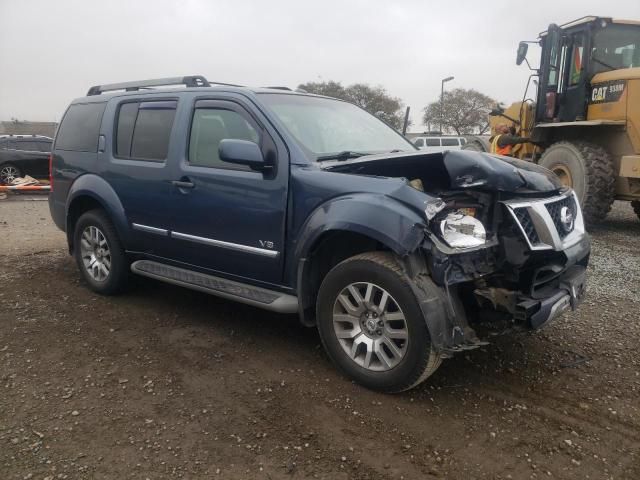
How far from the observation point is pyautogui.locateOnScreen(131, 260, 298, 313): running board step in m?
3.52

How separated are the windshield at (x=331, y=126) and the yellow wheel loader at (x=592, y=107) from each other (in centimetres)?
457

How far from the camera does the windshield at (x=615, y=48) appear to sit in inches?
320

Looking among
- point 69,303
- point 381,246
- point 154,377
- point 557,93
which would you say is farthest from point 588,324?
point 557,93

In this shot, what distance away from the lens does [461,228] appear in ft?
9.82

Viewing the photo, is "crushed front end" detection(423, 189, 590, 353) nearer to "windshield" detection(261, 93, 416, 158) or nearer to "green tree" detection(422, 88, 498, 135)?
"windshield" detection(261, 93, 416, 158)

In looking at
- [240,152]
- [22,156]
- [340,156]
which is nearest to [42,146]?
[22,156]

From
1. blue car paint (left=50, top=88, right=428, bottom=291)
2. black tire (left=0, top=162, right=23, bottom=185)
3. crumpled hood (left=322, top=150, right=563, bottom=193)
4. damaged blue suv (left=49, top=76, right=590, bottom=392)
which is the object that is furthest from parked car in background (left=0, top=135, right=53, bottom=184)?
crumpled hood (left=322, top=150, right=563, bottom=193)

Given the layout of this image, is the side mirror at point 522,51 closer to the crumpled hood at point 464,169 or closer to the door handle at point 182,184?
the crumpled hood at point 464,169

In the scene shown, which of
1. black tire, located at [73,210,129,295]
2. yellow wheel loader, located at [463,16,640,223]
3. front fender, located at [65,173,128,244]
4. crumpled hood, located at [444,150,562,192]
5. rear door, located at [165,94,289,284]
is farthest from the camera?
yellow wheel loader, located at [463,16,640,223]

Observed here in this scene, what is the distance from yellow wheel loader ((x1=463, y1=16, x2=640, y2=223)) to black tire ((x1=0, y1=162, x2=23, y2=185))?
1324 centimetres

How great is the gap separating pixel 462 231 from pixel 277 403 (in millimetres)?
1486

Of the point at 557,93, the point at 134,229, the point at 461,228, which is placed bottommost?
the point at 134,229

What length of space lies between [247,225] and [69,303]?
2.21m

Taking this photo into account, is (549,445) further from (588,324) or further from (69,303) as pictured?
(69,303)
